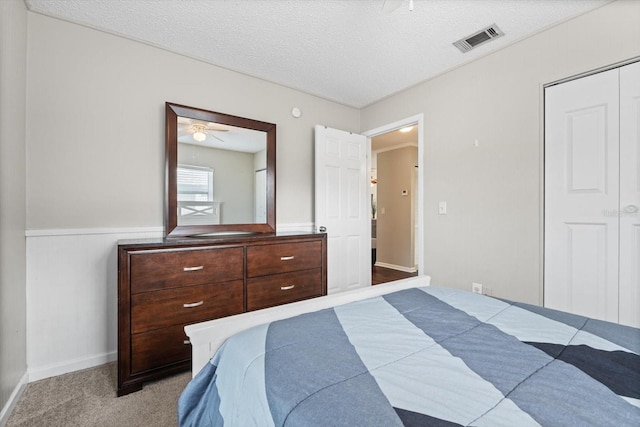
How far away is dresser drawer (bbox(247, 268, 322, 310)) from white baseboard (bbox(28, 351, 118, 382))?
115 cm

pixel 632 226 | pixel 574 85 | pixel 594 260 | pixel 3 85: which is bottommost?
pixel 594 260

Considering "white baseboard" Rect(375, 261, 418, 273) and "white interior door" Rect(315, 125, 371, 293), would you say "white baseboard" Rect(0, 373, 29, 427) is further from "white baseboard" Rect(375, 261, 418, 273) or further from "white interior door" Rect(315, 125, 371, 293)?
"white baseboard" Rect(375, 261, 418, 273)

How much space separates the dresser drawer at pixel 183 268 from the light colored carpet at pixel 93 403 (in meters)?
0.65

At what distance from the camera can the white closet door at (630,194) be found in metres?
1.82

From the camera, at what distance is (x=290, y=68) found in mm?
2793

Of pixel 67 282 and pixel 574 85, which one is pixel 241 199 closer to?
pixel 67 282

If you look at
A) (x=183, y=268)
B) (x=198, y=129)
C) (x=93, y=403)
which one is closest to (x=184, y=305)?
(x=183, y=268)

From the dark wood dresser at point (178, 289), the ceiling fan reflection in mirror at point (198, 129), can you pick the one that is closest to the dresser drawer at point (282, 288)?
the dark wood dresser at point (178, 289)

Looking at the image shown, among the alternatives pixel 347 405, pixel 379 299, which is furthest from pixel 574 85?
pixel 347 405

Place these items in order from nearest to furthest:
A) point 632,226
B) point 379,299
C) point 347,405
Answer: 1. point 347,405
2. point 379,299
3. point 632,226

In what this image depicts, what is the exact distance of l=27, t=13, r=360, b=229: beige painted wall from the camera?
200cm

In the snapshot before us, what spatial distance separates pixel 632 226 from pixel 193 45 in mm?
3525

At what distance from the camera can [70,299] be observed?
207 cm

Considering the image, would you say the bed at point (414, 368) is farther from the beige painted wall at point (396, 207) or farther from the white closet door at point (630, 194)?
the beige painted wall at point (396, 207)
